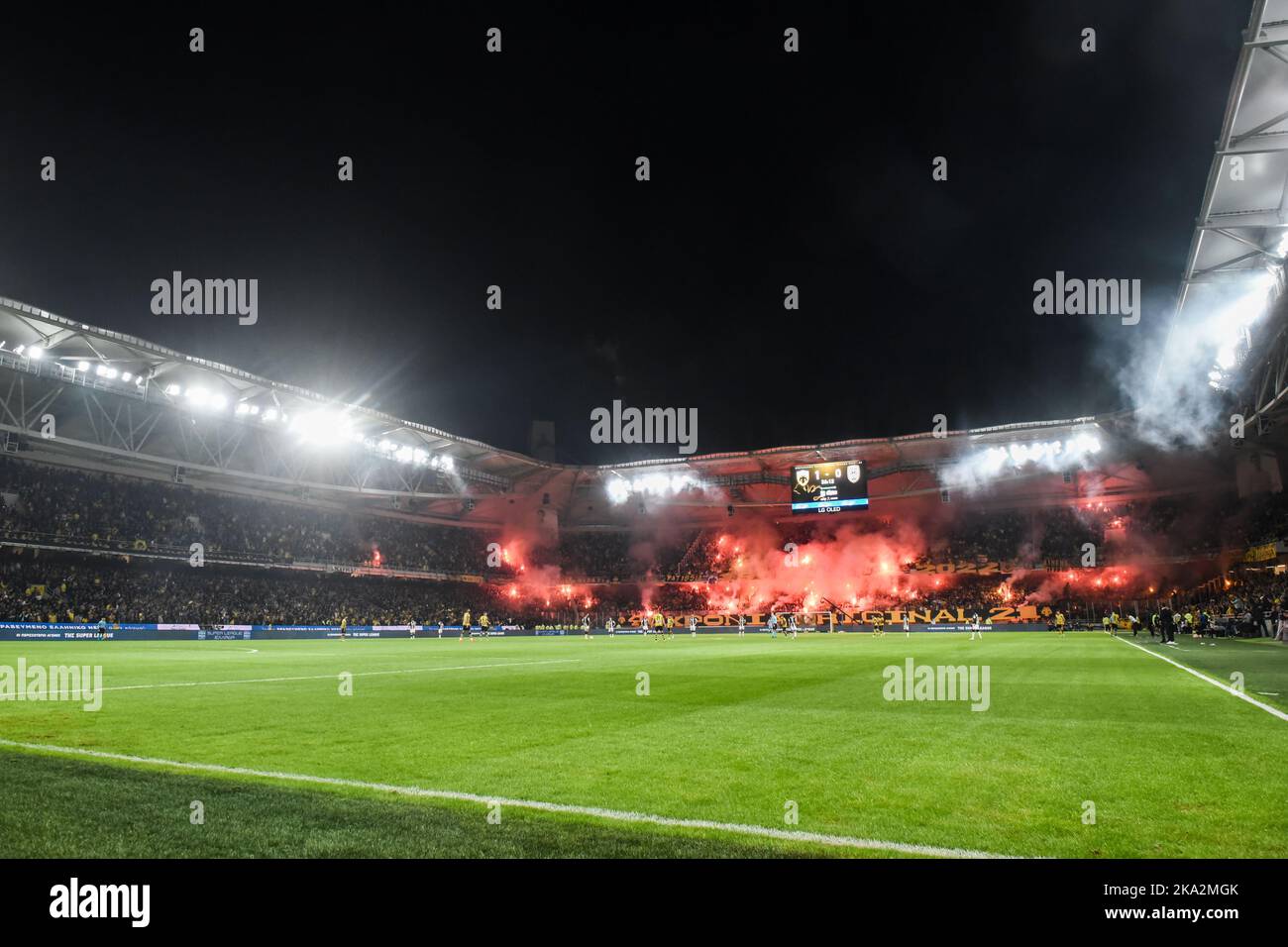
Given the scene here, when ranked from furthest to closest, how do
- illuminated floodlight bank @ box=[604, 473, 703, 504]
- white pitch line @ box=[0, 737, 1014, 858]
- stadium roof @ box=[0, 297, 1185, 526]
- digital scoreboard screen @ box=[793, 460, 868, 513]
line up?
illuminated floodlight bank @ box=[604, 473, 703, 504]
digital scoreboard screen @ box=[793, 460, 868, 513]
stadium roof @ box=[0, 297, 1185, 526]
white pitch line @ box=[0, 737, 1014, 858]

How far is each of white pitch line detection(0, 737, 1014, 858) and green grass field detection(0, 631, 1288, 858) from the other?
0.03 m

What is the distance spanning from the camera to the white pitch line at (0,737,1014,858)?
363 cm

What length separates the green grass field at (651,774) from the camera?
3.78 meters

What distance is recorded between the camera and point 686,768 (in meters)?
5.50

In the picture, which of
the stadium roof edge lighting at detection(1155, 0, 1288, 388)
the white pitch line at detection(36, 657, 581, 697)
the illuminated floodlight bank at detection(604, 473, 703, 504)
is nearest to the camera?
the white pitch line at detection(36, 657, 581, 697)

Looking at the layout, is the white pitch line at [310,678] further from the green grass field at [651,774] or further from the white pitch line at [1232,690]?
the white pitch line at [1232,690]

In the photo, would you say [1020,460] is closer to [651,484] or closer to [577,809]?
[651,484]

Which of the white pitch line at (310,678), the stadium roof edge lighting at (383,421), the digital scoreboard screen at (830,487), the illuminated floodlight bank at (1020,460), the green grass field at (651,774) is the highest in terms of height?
the stadium roof edge lighting at (383,421)

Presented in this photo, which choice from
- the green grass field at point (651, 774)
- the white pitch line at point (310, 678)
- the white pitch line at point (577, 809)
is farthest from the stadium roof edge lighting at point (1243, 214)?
the white pitch line at point (310, 678)

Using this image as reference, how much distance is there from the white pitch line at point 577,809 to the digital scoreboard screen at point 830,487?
45.7 m

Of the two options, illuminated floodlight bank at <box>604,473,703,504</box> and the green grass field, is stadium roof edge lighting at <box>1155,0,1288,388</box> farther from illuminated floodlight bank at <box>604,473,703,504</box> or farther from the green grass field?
illuminated floodlight bank at <box>604,473,703,504</box>

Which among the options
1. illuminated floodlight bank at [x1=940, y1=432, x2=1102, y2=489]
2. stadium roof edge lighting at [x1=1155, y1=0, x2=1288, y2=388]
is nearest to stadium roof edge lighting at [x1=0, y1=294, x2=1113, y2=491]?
illuminated floodlight bank at [x1=940, y1=432, x2=1102, y2=489]
